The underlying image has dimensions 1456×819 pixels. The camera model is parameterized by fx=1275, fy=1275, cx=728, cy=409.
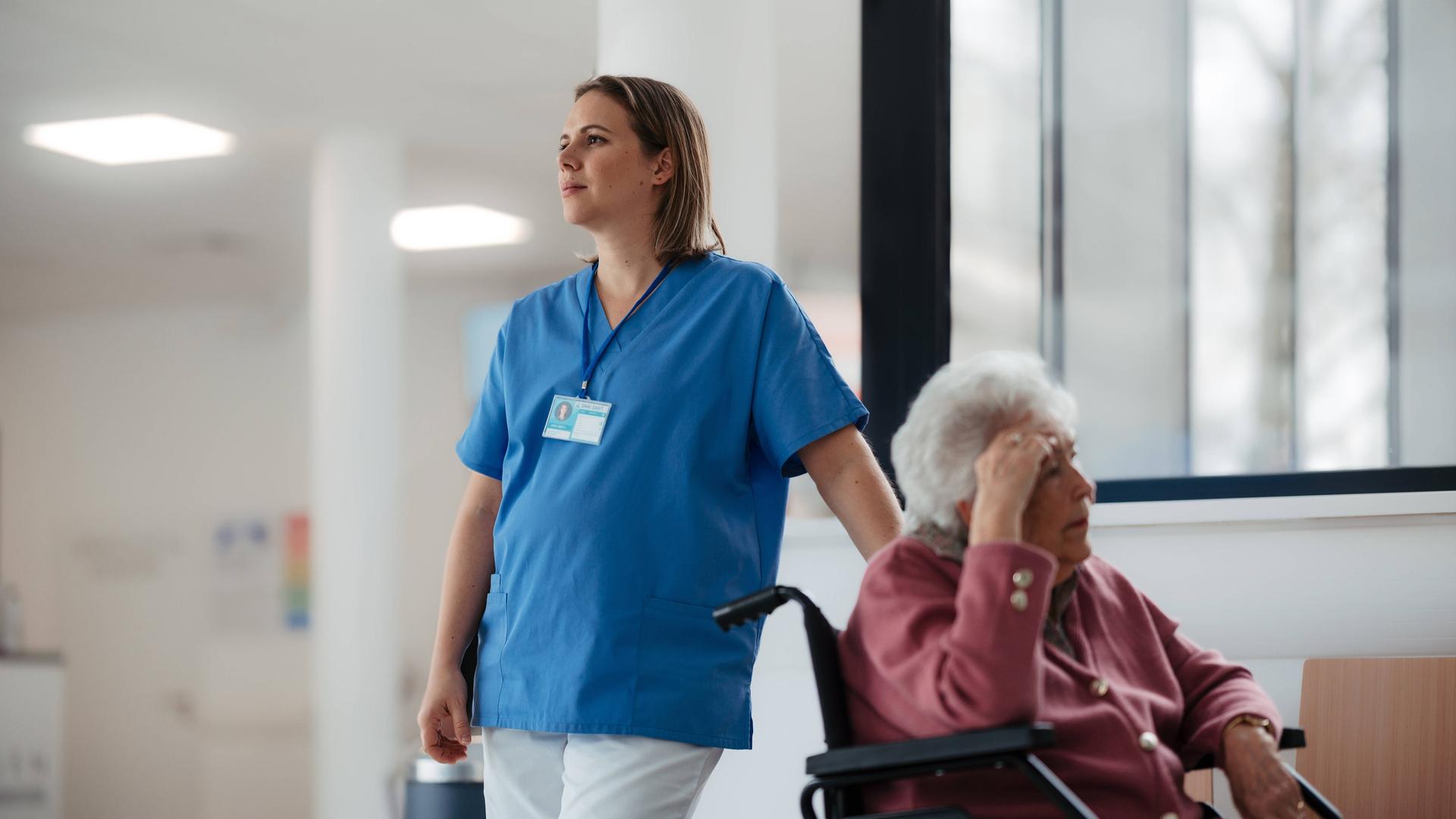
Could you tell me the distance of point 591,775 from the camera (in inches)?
53.7

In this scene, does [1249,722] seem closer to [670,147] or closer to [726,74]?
[670,147]

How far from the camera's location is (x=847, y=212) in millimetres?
2666

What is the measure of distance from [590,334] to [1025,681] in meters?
0.68

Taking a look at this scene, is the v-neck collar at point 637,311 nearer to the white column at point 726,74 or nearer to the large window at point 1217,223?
the white column at point 726,74

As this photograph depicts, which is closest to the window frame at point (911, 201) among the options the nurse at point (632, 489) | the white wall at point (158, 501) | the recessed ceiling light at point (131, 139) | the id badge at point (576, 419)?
the nurse at point (632, 489)

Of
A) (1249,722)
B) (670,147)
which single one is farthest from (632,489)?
(1249,722)

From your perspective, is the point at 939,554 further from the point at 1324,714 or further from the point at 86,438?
the point at 86,438

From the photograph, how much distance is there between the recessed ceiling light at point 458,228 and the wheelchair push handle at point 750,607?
407cm

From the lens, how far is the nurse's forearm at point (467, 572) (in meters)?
1.54

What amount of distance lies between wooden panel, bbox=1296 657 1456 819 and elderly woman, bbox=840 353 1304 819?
27.4 inches

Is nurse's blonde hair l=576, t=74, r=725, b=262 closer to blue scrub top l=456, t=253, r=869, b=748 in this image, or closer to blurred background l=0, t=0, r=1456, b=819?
blue scrub top l=456, t=253, r=869, b=748

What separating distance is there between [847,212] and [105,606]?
3575 mm

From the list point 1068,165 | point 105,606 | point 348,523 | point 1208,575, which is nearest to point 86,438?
point 105,606

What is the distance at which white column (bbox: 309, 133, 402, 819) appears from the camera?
4.16 m
